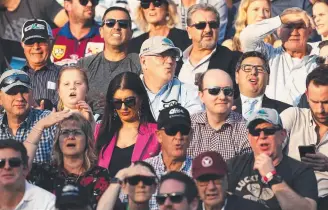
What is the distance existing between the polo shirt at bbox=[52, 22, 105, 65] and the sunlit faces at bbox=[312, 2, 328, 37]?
273 cm

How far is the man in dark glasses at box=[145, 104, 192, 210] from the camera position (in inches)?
604

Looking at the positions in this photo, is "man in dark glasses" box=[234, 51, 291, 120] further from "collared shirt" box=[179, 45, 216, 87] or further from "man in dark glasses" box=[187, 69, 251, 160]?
"collared shirt" box=[179, 45, 216, 87]

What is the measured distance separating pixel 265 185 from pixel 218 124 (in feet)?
4.88

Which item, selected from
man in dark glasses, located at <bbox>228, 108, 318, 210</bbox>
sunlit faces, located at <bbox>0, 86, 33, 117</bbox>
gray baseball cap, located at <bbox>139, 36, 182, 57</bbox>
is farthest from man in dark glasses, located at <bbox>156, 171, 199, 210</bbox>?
gray baseball cap, located at <bbox>139, 36, 182, 57</bbox>

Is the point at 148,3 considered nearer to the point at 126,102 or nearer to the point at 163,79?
the point at 163,79

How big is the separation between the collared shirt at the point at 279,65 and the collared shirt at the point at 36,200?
4246 mm

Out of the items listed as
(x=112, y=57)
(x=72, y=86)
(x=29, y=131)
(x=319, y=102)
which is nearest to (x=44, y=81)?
(x=112, y=57)

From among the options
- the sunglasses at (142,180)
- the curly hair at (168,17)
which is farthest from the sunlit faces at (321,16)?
the sunglasses at (142,180)

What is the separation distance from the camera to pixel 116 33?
18.4m

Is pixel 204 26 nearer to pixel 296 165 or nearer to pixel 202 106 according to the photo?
pixel 202 106

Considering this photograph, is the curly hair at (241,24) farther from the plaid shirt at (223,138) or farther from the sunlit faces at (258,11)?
the plaid shirt at (223,138)

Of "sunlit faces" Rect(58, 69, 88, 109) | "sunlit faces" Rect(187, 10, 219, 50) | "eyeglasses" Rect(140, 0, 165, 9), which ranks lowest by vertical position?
"sunlit faces" Rect(58, 69, 88, 109)

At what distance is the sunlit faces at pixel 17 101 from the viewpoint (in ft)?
54.2

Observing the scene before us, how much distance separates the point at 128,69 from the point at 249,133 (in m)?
3.26
